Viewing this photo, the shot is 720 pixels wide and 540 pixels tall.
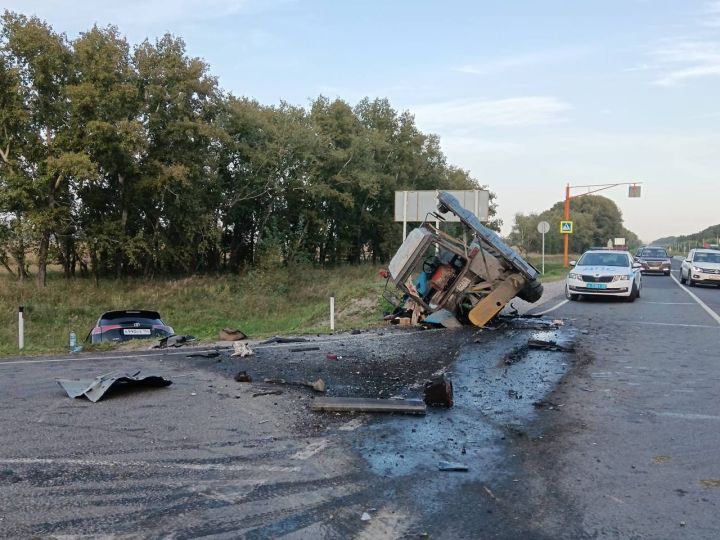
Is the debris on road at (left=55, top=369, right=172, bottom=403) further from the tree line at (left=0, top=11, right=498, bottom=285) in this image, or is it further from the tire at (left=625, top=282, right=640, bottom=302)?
the tree line at (left=0, top=11, right=498, bottom=285)

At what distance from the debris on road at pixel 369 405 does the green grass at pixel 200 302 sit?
9.38 metres

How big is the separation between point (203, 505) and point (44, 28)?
95.3 feet

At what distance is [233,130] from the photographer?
36.9m

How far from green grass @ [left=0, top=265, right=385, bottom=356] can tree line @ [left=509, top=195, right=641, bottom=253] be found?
1771 inches

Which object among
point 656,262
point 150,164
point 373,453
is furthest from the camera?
point 656,262

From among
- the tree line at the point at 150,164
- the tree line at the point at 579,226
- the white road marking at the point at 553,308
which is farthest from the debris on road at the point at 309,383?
the tree line at the point at 579,226

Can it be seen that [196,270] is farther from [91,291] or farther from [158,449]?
[158,449]

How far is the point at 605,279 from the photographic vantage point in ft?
61.7

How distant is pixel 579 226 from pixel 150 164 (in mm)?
91362

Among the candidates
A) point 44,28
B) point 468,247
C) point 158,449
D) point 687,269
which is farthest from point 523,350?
point 44,28

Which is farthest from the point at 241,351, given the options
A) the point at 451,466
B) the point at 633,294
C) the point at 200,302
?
the point at 200,302

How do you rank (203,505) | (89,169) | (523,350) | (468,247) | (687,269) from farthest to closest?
(687,269) → (89,169) → (468,247) → (523,350) → (203,505)

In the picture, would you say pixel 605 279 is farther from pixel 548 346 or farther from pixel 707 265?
pixel 707 265

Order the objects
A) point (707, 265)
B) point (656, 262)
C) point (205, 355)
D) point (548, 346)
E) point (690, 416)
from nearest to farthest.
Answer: point (690, 416)
point (205, 355)
point (548, 346)
point (707, 265)
point (656, 262)
